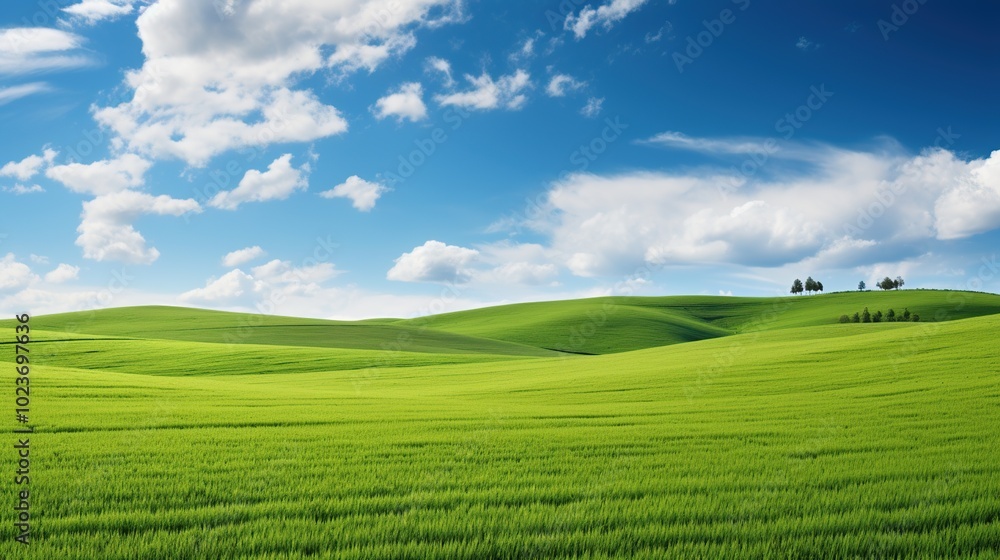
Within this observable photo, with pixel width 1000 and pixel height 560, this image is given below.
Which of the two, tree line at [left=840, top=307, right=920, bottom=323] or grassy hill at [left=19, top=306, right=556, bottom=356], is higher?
tree line at [left=840, top=307, right=920, bottom=323]

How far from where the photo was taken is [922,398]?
644 inches

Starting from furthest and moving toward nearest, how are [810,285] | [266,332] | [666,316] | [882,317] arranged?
1. [810,285]
2. [666,316]
3. [882,317]
4. [266,332]

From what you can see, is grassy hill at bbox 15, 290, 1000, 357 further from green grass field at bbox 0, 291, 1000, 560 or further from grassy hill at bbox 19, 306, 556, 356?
green grass field at bbox 0, 291, 1000, 560

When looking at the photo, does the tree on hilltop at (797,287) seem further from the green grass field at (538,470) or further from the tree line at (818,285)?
the green grass field at (538,470)

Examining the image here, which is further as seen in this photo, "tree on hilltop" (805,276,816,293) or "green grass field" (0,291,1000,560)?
"tree on hilltop" (805,276,816,293)

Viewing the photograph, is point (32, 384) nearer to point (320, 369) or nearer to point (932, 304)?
point (320, 369)

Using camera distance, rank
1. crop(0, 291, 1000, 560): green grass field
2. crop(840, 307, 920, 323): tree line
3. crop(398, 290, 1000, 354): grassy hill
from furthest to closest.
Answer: crop(398, 290, 1000, 354): grassy hill
crop(840, 307, 920, 323): tree line
crop(0, 291, 1000, 560): green grass field

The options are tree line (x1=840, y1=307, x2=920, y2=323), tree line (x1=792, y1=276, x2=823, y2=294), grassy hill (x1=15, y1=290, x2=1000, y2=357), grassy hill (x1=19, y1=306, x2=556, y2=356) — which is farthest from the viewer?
tree line (x1=792, y1=276, x2=823, y2=294)

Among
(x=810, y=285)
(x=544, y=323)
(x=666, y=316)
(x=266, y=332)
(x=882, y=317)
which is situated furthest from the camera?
(x=810, y=285)

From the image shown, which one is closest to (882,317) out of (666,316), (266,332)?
(666,316)

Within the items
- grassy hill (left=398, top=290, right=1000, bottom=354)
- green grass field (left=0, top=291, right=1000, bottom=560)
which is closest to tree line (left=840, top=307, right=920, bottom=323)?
grassy hill (left=398, top=290, right=1000, bottom=354)

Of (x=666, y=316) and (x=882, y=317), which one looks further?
(x=666, y=316)

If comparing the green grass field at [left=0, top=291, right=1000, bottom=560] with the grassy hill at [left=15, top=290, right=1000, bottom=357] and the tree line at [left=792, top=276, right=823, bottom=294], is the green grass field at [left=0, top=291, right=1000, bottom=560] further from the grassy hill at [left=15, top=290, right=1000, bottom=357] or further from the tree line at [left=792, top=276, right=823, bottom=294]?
the tree line at [left=792, top=276, right=823, bottom=294]

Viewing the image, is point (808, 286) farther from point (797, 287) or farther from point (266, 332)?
point (266, 332)
